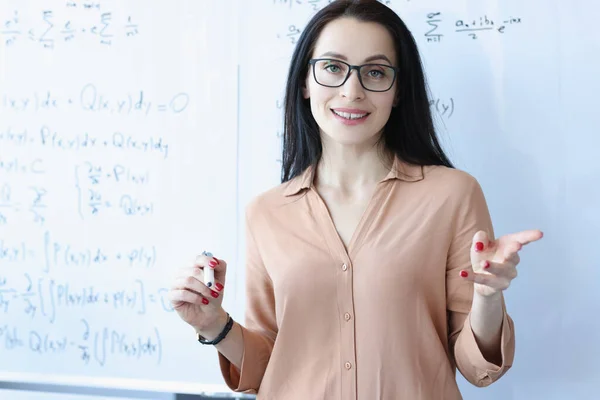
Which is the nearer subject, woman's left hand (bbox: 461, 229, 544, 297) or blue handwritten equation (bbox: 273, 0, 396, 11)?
woman's left hand (bbox: 461, 229, 544, 297)

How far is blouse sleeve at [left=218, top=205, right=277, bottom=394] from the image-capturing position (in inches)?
46.4

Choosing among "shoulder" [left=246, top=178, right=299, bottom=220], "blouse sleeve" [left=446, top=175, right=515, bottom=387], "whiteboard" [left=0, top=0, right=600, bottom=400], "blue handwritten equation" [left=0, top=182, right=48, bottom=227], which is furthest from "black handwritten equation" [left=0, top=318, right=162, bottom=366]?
"blouse sleeve" [left=446, top=175, right=515, bottom=387]

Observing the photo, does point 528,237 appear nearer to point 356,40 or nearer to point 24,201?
point 356,40

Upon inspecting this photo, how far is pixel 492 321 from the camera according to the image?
98 cm

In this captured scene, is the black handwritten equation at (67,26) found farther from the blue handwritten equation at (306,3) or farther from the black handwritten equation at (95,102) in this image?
the blue handwritten equation at (306,3)

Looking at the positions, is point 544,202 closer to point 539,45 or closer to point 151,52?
point 539,45

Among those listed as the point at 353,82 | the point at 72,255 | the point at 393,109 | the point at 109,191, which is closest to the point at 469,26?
the point at 393,109

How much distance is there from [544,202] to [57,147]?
3.69 ft

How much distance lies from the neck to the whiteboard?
249mm

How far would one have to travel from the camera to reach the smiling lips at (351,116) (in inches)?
43.3

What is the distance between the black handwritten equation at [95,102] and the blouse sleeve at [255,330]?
1.48 feet

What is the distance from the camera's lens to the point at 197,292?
1098 millimetres

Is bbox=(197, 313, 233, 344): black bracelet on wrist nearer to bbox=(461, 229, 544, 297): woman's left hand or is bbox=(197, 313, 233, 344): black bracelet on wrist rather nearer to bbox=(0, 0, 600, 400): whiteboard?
bbox=(0, 0, 600, 400): whiteboard

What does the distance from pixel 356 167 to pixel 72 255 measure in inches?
31.2
